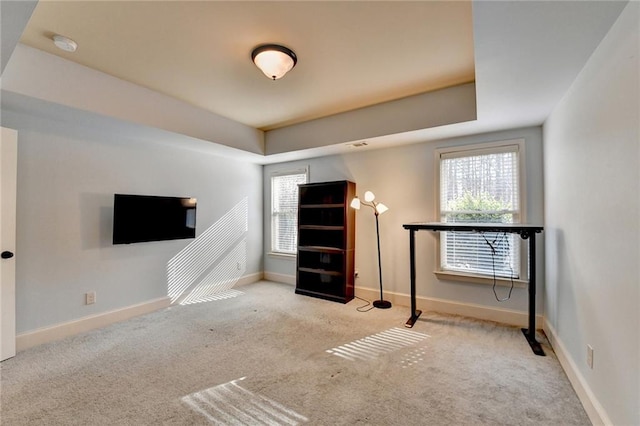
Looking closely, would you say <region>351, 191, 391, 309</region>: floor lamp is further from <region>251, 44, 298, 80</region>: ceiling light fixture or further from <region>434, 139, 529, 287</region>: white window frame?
<region>251, 44, 298, 80</region>: ceiling light fixture

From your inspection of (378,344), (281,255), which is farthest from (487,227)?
(281,255)

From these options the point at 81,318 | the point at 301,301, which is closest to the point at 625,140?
the point at 301,301

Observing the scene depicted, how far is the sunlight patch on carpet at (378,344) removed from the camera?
2557mm

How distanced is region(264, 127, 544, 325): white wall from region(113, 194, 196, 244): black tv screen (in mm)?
2110

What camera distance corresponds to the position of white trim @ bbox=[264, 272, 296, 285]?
16.5ft

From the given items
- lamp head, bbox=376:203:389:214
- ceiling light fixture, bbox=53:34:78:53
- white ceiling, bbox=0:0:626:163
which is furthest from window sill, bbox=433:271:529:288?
ceiling light fixture, bbox=53:34:78:53

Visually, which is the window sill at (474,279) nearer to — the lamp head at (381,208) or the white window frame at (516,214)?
the white window frame at (516,214)

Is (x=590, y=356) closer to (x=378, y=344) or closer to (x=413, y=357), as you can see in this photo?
(x=413, y=357)

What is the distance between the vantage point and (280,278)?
5176 mm

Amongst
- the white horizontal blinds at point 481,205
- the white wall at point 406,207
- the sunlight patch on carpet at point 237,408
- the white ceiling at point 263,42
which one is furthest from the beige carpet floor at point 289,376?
the white ceiling at point 263,42

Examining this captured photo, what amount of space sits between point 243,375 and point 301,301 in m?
1.91

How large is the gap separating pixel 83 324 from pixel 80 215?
1192 millimetres

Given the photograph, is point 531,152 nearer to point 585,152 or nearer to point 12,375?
point 585,152

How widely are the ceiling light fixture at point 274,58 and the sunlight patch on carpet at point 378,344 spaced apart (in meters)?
2.58
